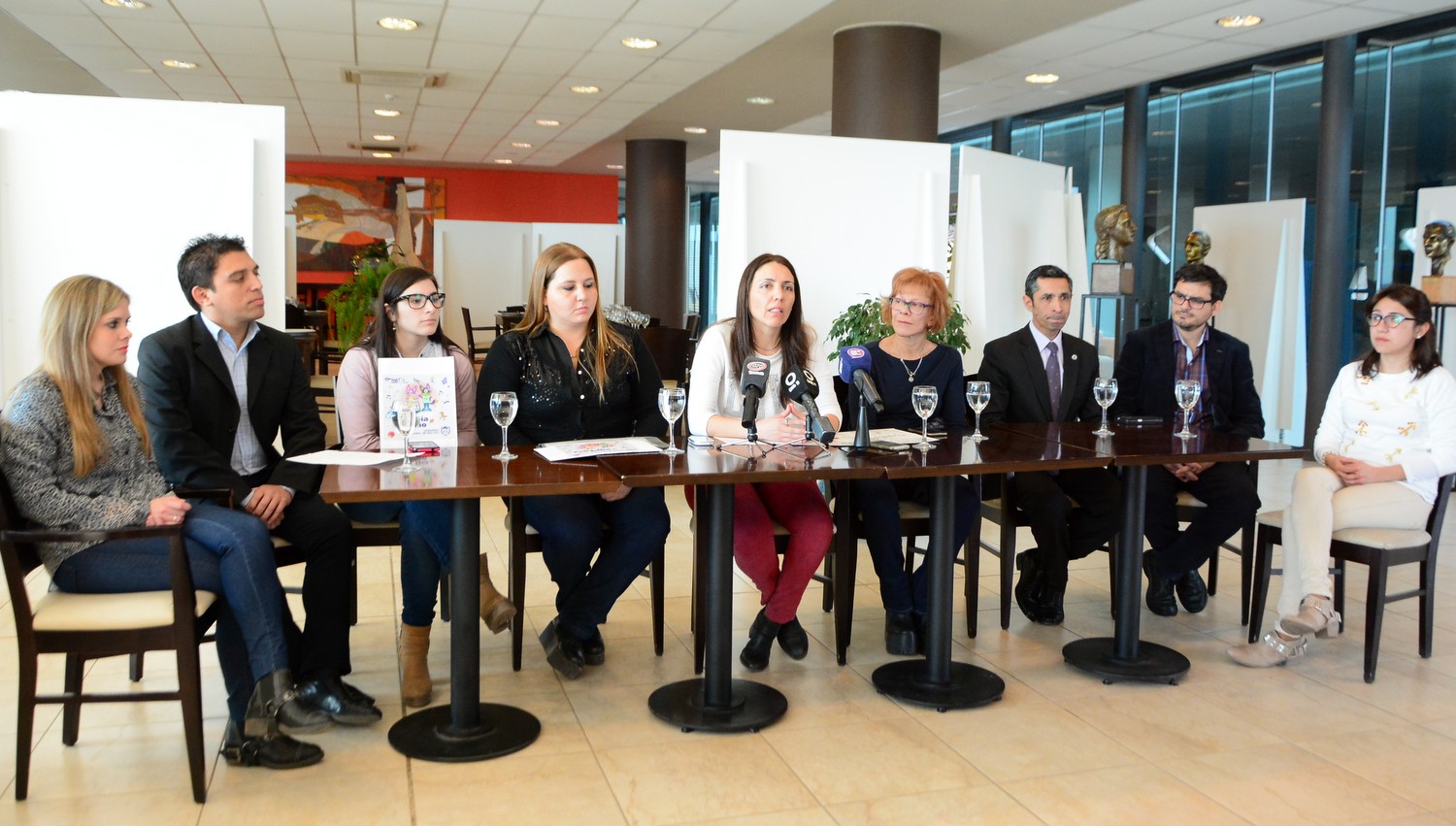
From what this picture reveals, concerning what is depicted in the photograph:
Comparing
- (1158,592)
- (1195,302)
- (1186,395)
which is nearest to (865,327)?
(1195,302)

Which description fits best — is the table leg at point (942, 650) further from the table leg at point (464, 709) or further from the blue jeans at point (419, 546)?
the blue jeans at point (419, 546)

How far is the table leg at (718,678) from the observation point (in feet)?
10.1

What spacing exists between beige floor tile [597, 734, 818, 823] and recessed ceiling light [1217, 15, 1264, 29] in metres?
5.70

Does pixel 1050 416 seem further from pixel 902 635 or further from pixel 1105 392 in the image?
pixel 902 635

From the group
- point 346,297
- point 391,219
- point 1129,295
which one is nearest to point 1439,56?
point 1129,295

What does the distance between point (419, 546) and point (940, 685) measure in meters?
1.63

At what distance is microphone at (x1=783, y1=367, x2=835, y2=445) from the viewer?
3.09 metres

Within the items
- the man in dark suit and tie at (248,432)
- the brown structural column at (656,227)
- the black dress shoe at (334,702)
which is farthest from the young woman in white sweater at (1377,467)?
the brown structural column at (656,227)

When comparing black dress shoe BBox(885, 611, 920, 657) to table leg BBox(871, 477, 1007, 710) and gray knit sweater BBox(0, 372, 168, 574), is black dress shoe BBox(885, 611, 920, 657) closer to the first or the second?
table leg BBox(871, 477, 1007, 710)

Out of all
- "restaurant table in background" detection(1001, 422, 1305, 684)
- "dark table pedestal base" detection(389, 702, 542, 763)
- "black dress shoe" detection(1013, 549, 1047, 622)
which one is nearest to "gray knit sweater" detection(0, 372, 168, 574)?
"dark table pedestal base" detection(389, 702, 542, 763)

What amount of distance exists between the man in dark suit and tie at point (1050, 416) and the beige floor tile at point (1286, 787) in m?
1.17

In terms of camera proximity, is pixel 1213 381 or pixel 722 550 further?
pixel 1213 381

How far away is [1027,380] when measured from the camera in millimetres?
4250

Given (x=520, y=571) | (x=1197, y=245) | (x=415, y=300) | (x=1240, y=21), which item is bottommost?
(x=520, y=571)
